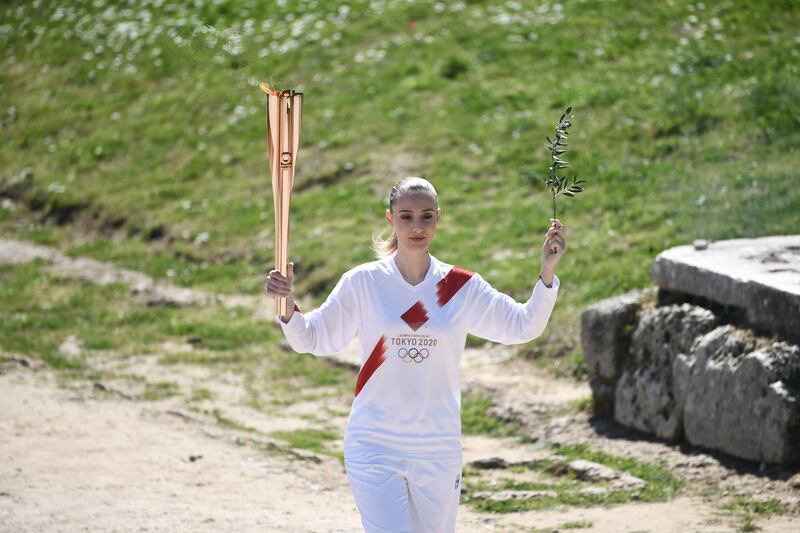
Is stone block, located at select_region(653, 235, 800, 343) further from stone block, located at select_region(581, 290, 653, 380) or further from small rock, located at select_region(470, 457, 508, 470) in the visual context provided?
small rock, located at select_region(470, 457, 508, 470)

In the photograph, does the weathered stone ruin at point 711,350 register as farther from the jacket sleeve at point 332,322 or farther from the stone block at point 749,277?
the jacket sleeve at point 332,322

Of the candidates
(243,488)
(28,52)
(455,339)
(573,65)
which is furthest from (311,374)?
(28,52)

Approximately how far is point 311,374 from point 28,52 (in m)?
16.6

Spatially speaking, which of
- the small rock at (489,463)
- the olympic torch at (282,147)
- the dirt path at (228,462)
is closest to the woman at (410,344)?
the olympic torch at (282,147)

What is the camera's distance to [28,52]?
88.0ft

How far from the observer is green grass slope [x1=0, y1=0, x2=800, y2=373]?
49.3 feet

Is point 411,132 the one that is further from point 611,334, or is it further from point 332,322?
point 332,322

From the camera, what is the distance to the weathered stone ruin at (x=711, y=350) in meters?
8.57

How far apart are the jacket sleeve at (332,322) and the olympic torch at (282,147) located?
0.59ft

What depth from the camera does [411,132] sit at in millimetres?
19719

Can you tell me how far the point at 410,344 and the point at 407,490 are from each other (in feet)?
2.11

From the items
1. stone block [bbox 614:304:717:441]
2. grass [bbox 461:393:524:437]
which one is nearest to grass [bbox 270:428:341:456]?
grass [bbox 461:393:524:437]

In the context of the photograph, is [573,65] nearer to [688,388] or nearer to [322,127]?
[322,127]

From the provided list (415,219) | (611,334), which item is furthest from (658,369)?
(415,219)
